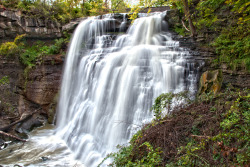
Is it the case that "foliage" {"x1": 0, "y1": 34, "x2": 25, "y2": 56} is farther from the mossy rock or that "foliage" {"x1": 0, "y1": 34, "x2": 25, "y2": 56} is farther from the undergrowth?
the mossy rock

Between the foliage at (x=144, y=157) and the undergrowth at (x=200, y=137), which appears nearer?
the undergrowth at (x=200, y=137)

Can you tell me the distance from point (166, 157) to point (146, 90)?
3.47 m

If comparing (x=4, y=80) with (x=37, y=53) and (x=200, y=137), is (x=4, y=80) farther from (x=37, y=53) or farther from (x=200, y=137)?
(x=200, y=137)

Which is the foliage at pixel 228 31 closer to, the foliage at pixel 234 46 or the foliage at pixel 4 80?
the foliage at pixel 234 46

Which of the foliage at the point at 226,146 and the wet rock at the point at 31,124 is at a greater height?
the foliage at the point at 226,146

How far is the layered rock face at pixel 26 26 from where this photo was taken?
11.8 meters

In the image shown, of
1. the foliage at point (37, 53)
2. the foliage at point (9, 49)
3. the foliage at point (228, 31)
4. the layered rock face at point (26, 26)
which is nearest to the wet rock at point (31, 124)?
the foliage at point (37, 53)

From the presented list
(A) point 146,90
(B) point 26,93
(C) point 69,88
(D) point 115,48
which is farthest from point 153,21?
(B) point 26,93

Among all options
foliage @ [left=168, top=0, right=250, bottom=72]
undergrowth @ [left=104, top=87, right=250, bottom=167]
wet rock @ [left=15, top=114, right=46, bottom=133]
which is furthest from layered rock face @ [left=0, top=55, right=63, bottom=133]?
undergrowth @ [left=104, top=87, right=250, bottom=167]

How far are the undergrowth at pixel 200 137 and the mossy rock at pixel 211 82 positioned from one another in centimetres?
71

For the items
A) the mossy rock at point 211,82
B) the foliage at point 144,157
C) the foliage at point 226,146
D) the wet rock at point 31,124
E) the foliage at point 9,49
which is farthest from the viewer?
the foliage at point 9,49

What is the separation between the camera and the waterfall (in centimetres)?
668

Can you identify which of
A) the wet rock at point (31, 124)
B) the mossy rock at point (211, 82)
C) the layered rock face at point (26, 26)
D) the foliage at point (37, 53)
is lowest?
the wet rock at point (31, 124)

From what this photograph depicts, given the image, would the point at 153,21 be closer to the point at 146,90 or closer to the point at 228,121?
the point at 146,90
